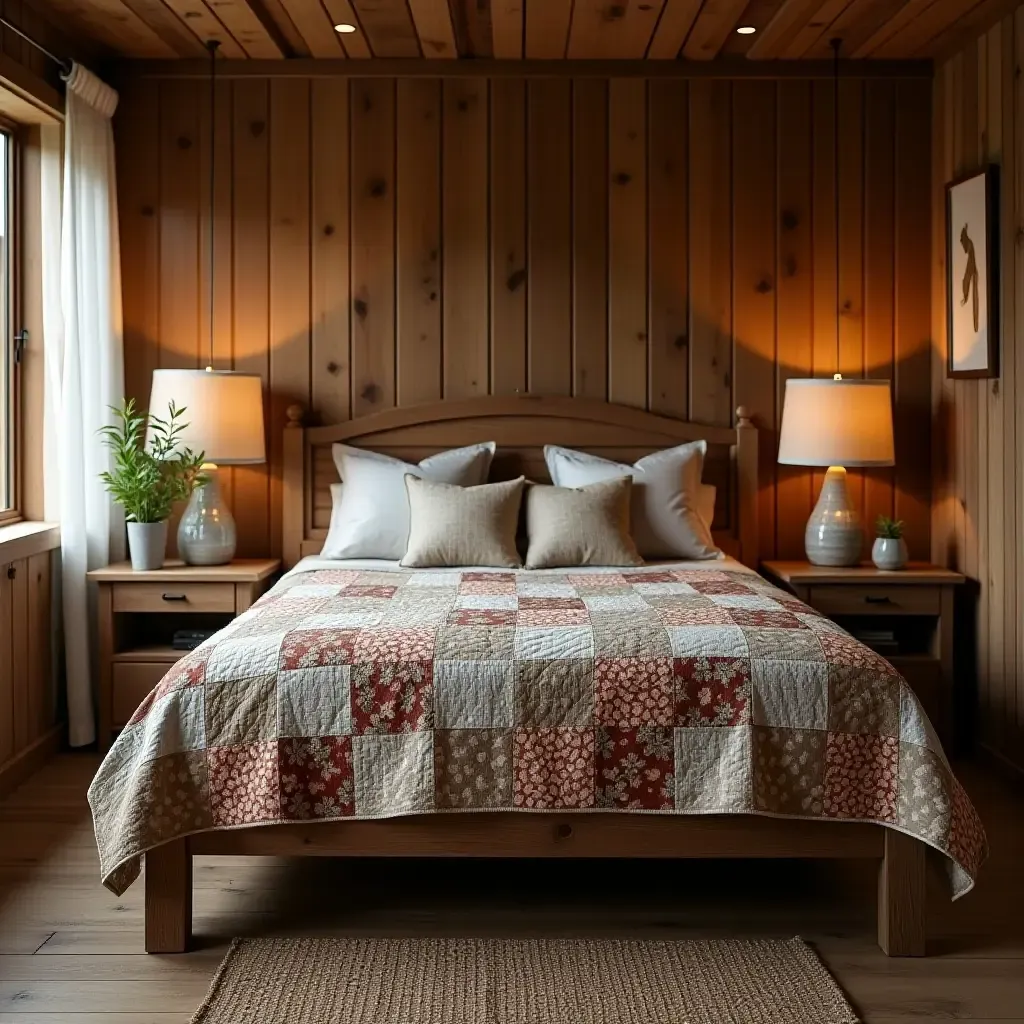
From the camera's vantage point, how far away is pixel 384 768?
2.90 m

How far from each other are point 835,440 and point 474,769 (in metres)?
2.21

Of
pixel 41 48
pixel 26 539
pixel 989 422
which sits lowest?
pixel 26 539

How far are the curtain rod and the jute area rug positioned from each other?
2.82m

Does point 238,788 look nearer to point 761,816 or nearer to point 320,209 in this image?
point 761,816

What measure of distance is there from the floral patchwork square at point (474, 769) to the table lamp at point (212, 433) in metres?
2.00

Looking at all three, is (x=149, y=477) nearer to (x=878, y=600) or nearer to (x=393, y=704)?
(x=393, y=704)

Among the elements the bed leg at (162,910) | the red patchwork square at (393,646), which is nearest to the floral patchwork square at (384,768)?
the red patchwork square at (393,646)

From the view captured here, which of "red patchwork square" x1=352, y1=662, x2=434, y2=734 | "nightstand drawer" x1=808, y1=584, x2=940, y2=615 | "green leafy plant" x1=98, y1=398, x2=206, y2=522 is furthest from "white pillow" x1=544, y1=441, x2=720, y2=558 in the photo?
"red patchwork square" x1=352, y1=662, x2=434, y2=734

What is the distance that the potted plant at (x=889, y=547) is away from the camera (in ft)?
15.1

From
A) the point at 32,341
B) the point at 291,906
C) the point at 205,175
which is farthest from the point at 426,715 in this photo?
the point at 205,175

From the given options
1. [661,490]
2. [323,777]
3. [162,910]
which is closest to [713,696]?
[323,777]

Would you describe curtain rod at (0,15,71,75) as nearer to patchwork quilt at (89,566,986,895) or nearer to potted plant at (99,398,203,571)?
potted plant at (99,398,203,571)

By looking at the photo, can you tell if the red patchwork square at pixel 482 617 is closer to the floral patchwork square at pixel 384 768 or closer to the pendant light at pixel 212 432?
the floral patchwork square at pixel 384 768

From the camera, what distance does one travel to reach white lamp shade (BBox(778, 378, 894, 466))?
4.53 metres
